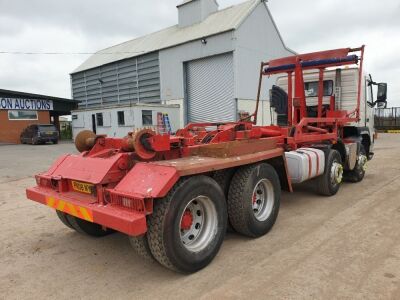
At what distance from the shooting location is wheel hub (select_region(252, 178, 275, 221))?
458 centimetres

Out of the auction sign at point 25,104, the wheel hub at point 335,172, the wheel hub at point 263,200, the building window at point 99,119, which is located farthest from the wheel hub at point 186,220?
the auction sign at point 25,104

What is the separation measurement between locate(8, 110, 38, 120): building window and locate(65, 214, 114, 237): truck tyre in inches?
1095

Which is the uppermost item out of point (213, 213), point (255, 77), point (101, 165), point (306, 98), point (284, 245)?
point (255, 77)

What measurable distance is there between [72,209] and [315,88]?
6.15m

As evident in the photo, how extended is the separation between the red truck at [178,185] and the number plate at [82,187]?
12mm

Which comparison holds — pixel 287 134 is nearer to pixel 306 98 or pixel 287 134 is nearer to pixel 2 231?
pixel 306 98

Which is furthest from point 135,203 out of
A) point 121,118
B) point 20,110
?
point 20,110

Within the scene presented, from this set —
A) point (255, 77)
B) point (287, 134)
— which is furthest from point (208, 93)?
point (287, 134)

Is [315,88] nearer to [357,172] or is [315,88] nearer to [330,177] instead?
[357,172]

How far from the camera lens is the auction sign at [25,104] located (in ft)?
92.1

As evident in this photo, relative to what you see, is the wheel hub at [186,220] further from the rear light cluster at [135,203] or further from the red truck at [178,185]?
the rear light cluster at [135,203]

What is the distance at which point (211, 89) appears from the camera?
23000mm

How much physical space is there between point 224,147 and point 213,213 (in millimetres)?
772

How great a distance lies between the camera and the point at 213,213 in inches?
148
